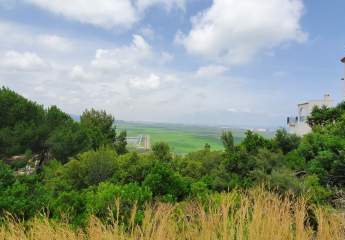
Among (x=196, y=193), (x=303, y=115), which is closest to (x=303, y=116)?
(x=303, y=115)

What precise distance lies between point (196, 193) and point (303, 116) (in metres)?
18.6

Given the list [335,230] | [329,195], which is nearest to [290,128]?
[329,195]

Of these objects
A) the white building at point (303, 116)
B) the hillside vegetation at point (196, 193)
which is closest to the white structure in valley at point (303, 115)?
the white building at point (303, 116)

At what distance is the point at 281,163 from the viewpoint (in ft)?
32.9

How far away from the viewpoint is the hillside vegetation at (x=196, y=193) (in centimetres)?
213

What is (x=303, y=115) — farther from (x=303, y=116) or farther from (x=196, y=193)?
(x=196, y=193)

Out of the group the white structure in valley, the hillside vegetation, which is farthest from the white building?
the hillside vegetation

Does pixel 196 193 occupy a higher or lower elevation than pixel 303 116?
lower

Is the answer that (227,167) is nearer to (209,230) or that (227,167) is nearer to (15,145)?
(209,230)

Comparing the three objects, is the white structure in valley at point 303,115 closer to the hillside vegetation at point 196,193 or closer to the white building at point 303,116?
the white building at point 303,116

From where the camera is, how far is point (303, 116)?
24094 millimetres

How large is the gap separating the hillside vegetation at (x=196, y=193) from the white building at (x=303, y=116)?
6549 millimetres

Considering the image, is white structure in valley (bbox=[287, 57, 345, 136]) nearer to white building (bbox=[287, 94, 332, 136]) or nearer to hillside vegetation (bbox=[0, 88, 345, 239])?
white building (bbox=[287, 94, 332, 136])

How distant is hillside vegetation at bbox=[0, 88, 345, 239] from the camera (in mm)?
2133
